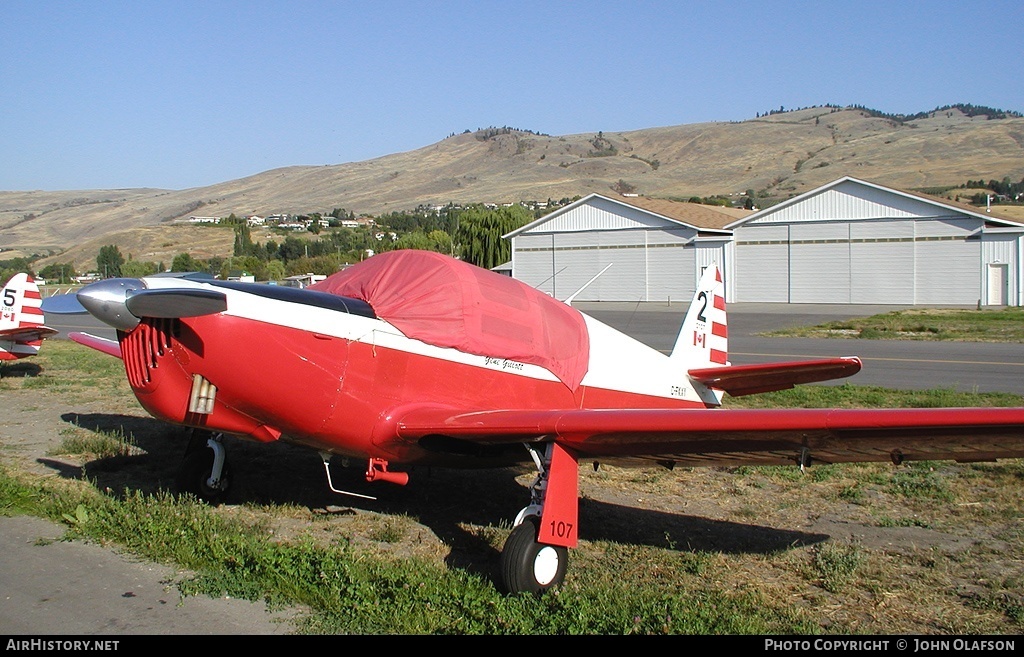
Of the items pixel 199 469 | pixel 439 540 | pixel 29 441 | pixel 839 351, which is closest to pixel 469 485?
pixel 439 540

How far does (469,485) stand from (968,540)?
4.30 m

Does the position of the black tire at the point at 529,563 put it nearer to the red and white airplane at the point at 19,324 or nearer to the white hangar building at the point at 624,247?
the red and white airplane at the point at 19,324

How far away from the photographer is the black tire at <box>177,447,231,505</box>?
7375 millimetres

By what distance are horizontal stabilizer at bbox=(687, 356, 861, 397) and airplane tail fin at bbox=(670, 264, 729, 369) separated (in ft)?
1.21

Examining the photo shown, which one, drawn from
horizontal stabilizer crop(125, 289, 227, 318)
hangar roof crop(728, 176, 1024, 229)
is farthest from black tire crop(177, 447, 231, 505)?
hangar roof crop(728, 176, 1024, 229)

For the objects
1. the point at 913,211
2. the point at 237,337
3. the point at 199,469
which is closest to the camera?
the point at 237,337

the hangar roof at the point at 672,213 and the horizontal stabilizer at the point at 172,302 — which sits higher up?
the hangar roof at the point at 672,213

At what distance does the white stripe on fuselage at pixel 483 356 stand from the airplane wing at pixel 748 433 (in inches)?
22.6

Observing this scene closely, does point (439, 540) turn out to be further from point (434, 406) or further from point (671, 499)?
point (671, 499)

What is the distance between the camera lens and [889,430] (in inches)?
191

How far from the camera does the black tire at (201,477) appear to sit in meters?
7.38

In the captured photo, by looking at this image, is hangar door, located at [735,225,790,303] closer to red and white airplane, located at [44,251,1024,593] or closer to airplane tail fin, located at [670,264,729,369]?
airplane tail fin, located at [670,264,729,369]

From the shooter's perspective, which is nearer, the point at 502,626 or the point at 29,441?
the point at 502,626

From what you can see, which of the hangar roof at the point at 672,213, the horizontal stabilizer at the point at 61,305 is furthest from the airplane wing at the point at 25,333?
the hangar roof at the point at 672,213
